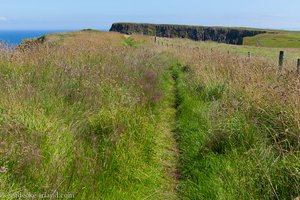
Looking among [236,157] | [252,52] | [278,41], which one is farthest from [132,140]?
[278,41]

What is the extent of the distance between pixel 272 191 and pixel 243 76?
484 cm

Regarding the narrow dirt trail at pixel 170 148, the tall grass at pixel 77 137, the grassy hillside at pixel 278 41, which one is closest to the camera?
the tall grass at pixel 77 137

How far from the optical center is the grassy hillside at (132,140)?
4.07m

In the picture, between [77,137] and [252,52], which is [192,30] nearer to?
[252,52]

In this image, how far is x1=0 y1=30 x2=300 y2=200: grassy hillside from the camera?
4070mm

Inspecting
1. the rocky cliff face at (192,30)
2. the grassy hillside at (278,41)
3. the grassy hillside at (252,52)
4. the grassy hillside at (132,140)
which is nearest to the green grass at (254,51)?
the grassy hillside at (252,52)

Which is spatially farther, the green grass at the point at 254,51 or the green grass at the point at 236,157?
the green grass at the point at 254,51

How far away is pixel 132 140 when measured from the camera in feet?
19.3

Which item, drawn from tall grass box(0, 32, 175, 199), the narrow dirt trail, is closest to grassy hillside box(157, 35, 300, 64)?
the narrow dirt trail

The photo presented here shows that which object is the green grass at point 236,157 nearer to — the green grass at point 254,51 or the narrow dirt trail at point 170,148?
the narrow dirt trail at point 170,148

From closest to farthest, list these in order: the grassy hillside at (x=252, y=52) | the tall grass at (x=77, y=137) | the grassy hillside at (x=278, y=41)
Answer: the tall grass at (x=77, y=137), the grassy hillside at (x=252, y=52), the grassy hillside at (x=278, y=41)

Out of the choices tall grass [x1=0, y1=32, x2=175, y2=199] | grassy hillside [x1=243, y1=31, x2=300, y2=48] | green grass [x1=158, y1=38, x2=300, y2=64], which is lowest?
grassy hillside [x1=243, y1=31, x2=300, y2=48]

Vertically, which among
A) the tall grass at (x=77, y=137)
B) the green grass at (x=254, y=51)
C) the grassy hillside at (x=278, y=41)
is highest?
the tall grass at (x=77, y=137)

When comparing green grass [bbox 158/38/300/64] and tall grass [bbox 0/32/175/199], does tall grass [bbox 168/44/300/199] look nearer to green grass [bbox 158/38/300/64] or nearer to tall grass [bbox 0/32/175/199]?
tall grass [bbox 0/32/175/199]
